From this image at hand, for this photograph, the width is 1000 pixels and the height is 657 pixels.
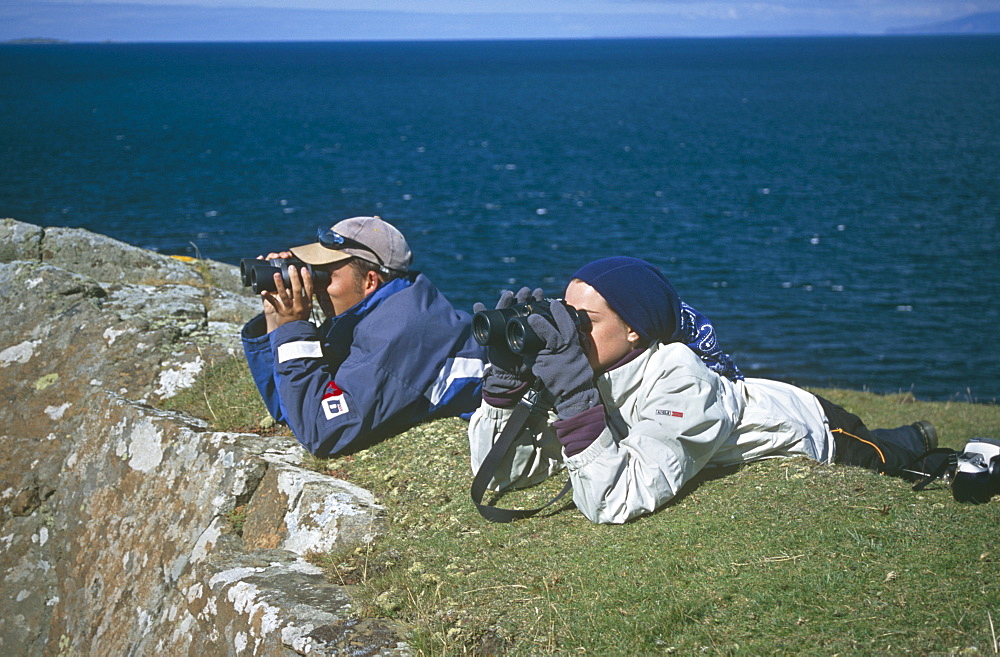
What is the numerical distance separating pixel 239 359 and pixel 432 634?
3.94 m

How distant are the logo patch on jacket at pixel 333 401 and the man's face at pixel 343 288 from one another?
62 centimetres

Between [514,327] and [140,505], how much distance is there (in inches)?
113

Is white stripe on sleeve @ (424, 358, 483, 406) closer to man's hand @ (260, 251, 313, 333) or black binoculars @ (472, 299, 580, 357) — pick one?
man's hand @ (260, 251, 313, 333)

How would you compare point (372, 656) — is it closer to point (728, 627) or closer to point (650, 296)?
point (728, 627)

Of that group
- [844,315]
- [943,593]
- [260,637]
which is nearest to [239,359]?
[260,637]

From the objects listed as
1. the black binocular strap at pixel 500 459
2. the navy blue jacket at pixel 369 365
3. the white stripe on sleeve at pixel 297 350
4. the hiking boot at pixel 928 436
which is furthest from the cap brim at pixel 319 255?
the hiking boot at pixel 928 436

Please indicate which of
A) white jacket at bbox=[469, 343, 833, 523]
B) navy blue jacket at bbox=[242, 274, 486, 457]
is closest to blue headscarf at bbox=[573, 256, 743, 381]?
white jacket at bbox=[469, 343, 833, 523]

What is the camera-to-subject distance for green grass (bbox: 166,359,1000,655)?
3158 millimetres

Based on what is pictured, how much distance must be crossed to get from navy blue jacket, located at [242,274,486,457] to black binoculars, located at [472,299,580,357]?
1.20m

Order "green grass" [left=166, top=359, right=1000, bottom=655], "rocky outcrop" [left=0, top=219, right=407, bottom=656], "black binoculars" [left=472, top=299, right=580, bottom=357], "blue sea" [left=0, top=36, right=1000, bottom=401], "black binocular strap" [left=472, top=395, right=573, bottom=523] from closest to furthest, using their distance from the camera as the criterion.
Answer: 1. "green grass" [left=166, top=359, right=1000, bottom=655]
2. "black binoculars" [left=472, top=299, right=580, bottom=357]
3. "rocky outcrop" [left=0, top=219, right=407, bottom=656]
4. "black binocular strap" [left=472, top=395, right=573, bottom=523]
5. "blue sea" [left=0, top=36, right=1000, bottom=401]

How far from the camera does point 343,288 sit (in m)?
5.25

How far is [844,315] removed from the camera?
22.8 meters

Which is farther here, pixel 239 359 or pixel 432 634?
pixel 239 359

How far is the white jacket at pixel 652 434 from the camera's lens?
3.96 m
